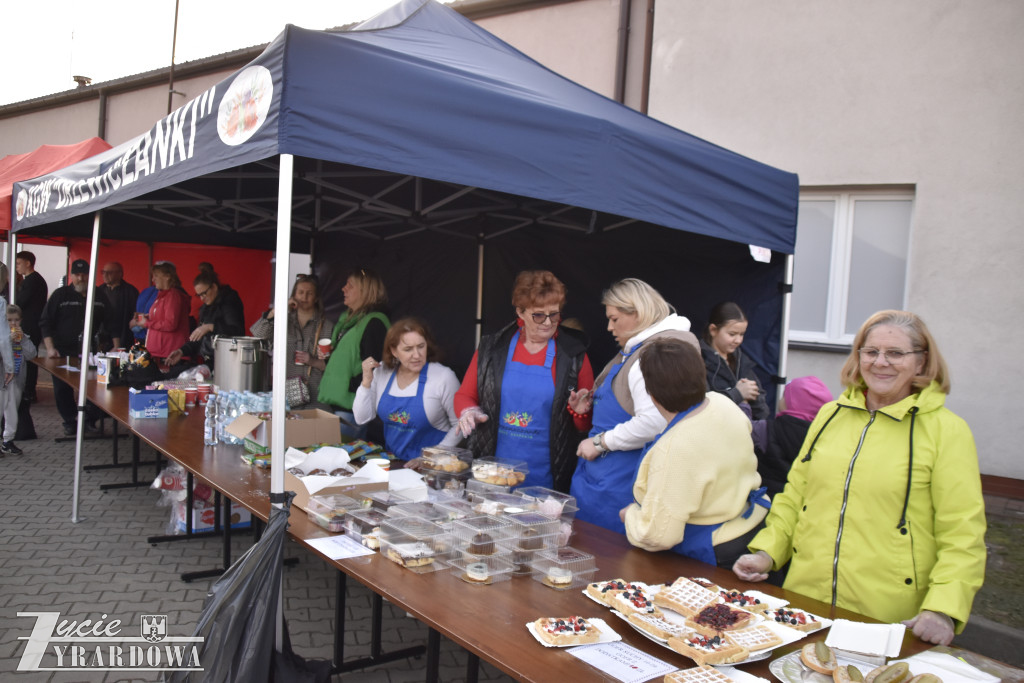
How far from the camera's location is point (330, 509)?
2.54 meters

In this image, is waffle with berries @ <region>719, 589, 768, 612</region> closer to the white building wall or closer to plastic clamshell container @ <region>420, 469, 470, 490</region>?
plastic clamshell container @ <region>420, 469, 470, 490</region>

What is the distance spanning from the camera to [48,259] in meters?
13.6

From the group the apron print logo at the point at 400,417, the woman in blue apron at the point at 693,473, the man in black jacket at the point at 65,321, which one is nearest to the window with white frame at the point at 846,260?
the apron print logo at the point at 400,417

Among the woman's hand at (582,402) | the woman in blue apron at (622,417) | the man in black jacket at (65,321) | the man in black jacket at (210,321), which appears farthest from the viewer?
the man in black jacket at (65,321)

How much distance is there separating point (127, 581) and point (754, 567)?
3.47 m

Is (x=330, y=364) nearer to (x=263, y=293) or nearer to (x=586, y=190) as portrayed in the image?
(x=586, y=190)

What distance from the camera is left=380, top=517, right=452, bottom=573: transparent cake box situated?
2178mm

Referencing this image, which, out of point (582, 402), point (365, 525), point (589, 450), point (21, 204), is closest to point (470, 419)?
point (582, 402)

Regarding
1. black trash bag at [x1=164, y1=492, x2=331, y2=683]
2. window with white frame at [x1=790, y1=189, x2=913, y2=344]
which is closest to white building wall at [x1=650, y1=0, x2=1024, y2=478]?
window with white frame at [x1=790, y1=189, x2=913, y2=344]

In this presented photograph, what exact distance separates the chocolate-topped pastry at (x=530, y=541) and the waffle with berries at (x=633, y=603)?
36cm

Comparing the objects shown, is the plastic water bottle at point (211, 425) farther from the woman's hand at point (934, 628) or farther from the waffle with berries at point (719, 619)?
the woman's hand at point (934, 628)

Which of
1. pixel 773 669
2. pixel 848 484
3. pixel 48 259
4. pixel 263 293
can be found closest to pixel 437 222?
pixel 848 484

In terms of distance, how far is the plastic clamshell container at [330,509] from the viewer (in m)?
2.51

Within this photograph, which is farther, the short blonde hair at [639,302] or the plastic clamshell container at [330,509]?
the short blonde hair at [639,302]
